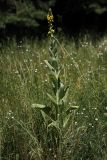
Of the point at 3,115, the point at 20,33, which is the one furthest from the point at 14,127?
the point at 20,33

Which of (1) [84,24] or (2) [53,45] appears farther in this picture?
(1) [84,24]

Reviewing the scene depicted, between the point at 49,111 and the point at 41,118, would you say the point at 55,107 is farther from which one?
the point at 41,118

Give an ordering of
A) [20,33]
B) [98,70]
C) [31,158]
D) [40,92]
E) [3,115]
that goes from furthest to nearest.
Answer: [20,33]
[98,70]
[40,92]
[3,115]
[31,158]

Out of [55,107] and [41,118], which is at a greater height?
[55,107]

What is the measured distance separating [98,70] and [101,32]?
4575 millimetres

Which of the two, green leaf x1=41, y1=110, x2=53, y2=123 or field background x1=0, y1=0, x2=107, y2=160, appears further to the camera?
green leaf x1=41, y1=110, x2=53, y2=123

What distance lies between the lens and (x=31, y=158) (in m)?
3.75

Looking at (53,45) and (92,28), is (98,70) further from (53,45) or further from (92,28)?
(92,28)

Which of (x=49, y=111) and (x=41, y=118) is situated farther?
(x=41, y=118)

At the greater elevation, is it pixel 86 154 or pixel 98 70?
pixel 98 70

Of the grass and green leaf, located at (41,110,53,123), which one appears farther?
green leaf, located at (41,110,53,123)

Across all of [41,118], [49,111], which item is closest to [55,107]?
[49,111]

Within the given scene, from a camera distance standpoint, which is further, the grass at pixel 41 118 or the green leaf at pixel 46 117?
the green leaf at pixel 46 117

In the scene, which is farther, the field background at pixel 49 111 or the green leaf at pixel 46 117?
the green leaf at pixel 46 117
